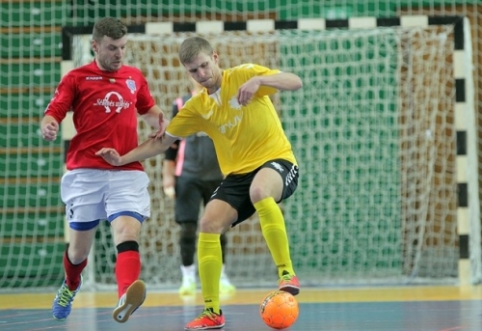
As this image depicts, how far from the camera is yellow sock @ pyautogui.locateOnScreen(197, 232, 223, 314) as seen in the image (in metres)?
5.39

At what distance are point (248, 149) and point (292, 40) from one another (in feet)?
15.0

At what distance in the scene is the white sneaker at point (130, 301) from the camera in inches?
196

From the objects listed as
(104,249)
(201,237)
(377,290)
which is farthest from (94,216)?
(104,249)

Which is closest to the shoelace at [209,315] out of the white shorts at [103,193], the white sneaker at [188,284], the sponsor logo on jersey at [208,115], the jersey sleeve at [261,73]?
the white shorts at [103,193]

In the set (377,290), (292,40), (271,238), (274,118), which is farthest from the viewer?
(292,40)

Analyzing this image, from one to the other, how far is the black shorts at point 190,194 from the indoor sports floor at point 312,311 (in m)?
0.68

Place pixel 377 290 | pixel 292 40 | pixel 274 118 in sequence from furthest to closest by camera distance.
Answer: pixel 292 40 < pixel 377 290 < pixel 274 118

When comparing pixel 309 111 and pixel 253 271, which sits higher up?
pixel 309 111

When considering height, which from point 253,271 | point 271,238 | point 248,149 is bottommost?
point 253,271

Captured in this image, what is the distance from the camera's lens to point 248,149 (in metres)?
5.60

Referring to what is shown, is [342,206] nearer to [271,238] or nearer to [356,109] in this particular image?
[356,109]

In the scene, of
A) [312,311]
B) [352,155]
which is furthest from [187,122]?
[352,155]

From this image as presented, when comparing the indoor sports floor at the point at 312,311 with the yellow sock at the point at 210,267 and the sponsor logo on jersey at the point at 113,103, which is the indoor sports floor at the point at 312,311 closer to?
the yellow sock at the point at 210,267

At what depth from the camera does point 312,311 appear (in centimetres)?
635
